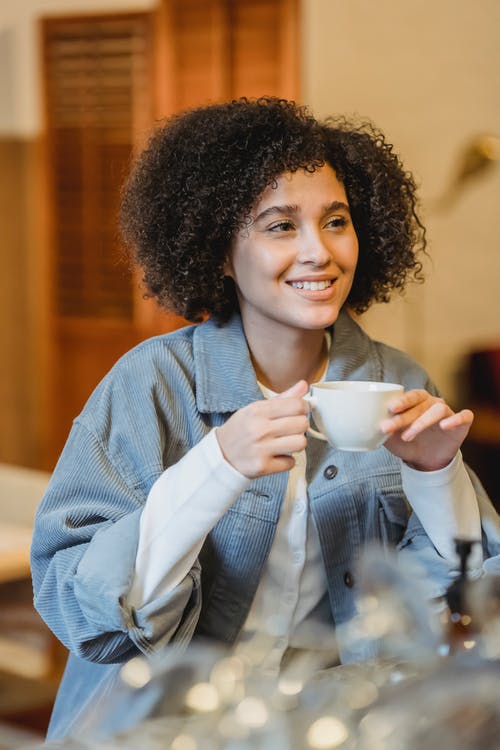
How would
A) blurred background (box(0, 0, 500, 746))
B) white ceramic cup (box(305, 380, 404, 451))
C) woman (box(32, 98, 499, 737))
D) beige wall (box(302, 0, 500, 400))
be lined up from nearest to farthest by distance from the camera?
1. white ceramic cup (box(305, 380, 404, 451))
2. woman (box(32, 98, 499, 737))
3. blurred background (box(0, 0, 500, 746))
4. beige wall (box(302, 0, 500, 400))

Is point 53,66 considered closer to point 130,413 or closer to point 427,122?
point 427,122

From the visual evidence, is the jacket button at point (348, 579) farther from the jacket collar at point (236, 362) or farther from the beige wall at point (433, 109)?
the beige wall at point (433, 109)

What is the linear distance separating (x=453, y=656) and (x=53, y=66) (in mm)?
3927

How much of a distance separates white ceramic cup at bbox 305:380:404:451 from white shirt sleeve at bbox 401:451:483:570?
19 cm


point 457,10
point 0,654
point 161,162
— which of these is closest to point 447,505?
point 161,162

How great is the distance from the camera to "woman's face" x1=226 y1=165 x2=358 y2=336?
1294 mm

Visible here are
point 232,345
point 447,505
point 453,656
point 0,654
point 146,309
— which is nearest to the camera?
point 453,656

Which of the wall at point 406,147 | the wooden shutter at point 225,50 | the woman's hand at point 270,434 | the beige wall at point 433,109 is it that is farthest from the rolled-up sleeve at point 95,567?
the wall at point 406,147

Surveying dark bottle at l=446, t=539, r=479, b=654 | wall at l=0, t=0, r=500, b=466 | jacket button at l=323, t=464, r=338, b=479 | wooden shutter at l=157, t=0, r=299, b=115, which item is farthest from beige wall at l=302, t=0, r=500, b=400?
dark bottle at l=446, t=539, r=479, b=654

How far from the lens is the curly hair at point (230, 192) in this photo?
4.42ft

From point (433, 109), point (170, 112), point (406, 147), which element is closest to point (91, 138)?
point (170, 112)

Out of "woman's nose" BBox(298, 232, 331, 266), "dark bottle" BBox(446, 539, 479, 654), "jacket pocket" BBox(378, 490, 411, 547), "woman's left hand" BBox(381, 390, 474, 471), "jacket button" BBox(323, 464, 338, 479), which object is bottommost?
"jacket pocket" BBox(378, 490, 411, 547)

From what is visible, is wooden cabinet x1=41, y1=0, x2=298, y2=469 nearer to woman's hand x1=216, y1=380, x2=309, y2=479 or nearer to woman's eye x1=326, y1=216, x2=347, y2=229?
woman's eye x1=326, y1=216, x2=347, y2=229

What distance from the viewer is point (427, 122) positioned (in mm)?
4340
